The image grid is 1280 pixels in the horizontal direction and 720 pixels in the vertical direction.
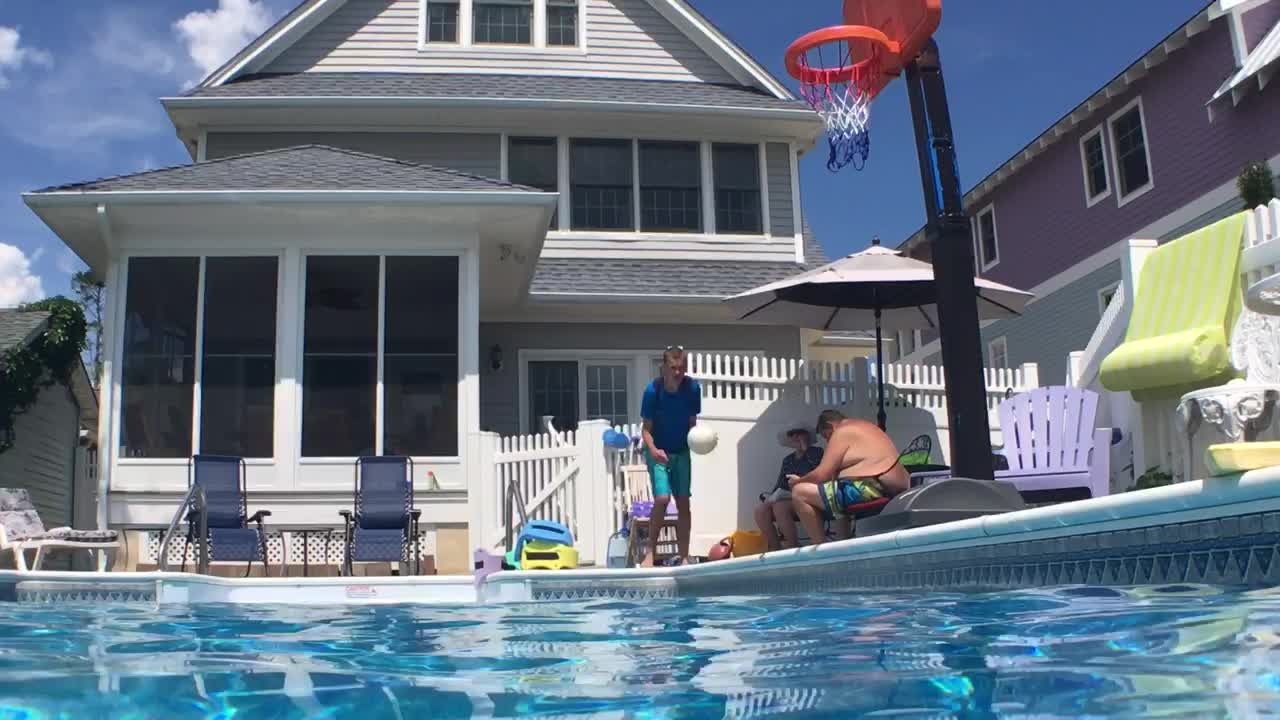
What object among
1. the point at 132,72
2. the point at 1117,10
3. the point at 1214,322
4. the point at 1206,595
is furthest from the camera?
the point at 132,72

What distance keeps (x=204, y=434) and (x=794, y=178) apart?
835 centimetres

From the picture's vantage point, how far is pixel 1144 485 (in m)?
7.22

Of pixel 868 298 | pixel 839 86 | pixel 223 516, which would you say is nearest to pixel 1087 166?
pixel 868 298

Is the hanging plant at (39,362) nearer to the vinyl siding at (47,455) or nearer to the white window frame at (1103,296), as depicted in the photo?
the vinyl siding at (47,455)

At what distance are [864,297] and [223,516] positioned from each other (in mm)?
5960

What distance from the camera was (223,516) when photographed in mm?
9094

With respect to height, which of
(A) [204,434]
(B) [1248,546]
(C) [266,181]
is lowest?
(B) [1248,546]

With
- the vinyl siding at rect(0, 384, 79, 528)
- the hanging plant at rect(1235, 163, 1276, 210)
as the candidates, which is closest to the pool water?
the hanging plant at rect(1235, 163, 1276, 210)

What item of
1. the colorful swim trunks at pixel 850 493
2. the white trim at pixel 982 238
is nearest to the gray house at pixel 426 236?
the colorful swim trunks at pixel 850 493

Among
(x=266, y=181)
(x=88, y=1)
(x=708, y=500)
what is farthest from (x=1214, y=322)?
(x=88, y=1)

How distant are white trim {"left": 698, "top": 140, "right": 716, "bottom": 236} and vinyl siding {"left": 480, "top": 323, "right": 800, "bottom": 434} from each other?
1495 mm

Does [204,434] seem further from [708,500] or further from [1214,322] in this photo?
[1214,322]

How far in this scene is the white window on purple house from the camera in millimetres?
16844

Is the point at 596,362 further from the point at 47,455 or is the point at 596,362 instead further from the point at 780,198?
the point at 47,455
